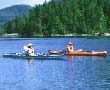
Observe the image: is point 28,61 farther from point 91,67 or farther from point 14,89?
point 14,89

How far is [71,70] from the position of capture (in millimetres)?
71562

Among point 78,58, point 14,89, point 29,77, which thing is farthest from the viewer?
point 78,58

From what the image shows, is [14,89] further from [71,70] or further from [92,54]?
[92,54]

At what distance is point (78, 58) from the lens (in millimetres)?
95500

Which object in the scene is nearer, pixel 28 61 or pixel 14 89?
pixel 14 89

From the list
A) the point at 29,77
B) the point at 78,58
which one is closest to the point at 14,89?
the point at 29,77

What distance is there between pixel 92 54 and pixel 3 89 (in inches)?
1891

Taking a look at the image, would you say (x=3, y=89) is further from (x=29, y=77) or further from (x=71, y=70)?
(x=71, y=70)

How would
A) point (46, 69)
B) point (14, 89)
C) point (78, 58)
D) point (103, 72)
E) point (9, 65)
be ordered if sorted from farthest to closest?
point (78, 58), point (9, 65), point (46, 69), point (103, 72), point (14, 89)

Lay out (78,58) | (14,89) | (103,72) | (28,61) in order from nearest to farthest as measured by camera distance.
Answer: (14,89) → (103,72) → (28,61) → (78,58)

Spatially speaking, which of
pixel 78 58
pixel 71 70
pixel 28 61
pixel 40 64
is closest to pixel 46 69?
pixel 71 70

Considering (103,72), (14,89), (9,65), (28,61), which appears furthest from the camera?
(28,61)

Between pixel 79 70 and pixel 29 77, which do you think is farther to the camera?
pixel 79 70

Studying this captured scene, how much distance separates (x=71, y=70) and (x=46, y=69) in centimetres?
375
